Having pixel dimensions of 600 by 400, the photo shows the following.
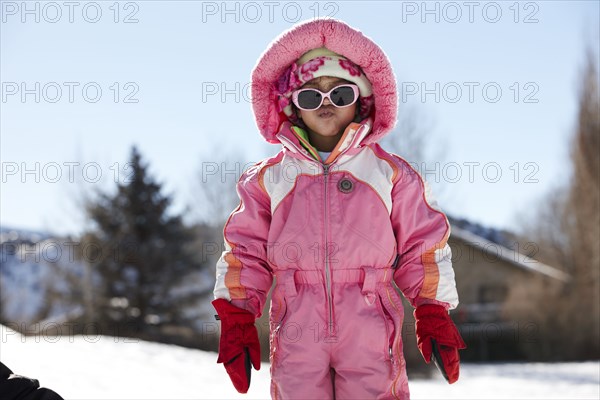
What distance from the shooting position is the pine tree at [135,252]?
58.2ft

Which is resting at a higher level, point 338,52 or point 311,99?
point 338,52

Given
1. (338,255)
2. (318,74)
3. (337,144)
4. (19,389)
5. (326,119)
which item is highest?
(318,74)

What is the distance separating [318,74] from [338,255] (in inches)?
29.8

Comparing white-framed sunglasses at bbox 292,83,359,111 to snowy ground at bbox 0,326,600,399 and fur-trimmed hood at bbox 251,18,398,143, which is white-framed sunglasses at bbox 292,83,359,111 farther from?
snowy ground at bbox 0,326,600,399

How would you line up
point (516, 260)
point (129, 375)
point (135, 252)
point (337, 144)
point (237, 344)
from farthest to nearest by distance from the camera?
point (516, 260)
point (135, 252)
point (129, 375)
point (337, 144)
point (237, 344)

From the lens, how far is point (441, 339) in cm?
238

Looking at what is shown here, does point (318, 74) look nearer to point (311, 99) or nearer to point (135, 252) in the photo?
point (311, 99)

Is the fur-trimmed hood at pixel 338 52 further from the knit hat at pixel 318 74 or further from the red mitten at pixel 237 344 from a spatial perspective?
the red mitten at pixel 237 344

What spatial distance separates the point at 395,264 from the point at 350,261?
0.25 meters

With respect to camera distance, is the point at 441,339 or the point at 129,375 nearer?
the point at 441,339

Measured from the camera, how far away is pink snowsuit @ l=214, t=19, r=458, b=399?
2.29 metres

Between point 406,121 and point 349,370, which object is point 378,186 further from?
point 406,121

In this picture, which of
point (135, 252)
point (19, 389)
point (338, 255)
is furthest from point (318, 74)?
point (135, 252)

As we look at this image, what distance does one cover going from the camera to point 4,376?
242 centimetres
